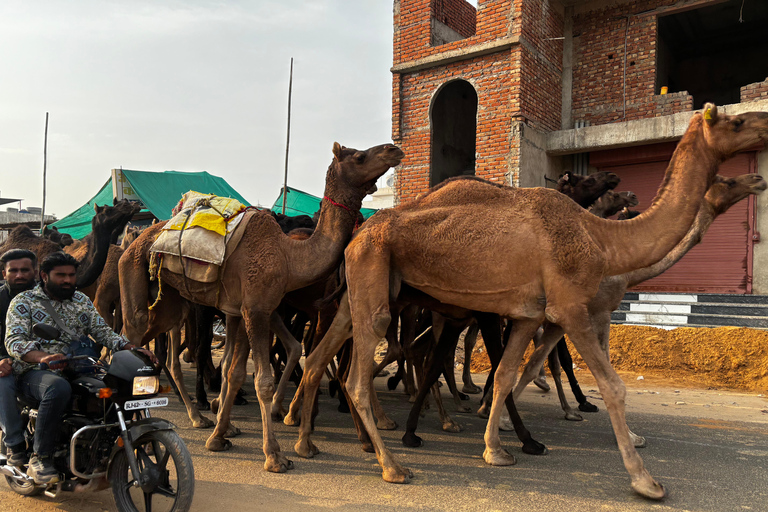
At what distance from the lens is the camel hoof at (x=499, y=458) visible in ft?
15.4

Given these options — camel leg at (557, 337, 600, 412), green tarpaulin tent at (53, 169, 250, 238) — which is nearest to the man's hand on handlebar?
camel leg at (557, 337, 600, 412)

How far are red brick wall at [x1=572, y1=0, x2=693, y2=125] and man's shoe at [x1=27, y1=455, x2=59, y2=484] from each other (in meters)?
12.9

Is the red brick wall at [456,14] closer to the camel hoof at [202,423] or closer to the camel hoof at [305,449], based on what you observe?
the camel hoof at [202,423]

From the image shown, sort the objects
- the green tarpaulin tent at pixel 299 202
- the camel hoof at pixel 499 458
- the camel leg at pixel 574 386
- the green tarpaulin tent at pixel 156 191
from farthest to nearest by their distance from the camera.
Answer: the green tarpaulin tent at pixel 299 202
the green tarpaulin tent at pixel 156 191
the camel leg at pixel 574 386
the camel hoof at pixel 499 458

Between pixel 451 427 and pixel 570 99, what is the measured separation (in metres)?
10.6

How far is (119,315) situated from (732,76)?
19.1 metres

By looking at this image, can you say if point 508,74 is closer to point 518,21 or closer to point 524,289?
point 518,21

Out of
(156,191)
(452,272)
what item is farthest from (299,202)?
(452,272)

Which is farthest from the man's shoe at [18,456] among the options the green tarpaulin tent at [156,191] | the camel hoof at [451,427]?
the green tarpaulin tent at [156,191]

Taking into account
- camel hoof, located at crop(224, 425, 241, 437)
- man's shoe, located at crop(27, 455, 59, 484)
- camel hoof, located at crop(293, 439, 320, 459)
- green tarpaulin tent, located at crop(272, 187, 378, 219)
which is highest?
green tarpaulin tent, located at crop(272, 187, 378, 219)

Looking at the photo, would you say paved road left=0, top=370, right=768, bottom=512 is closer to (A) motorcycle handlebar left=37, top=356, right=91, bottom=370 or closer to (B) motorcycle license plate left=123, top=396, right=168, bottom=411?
(B) motorcycle license plate left=123, top=396, right=168, bottom=411

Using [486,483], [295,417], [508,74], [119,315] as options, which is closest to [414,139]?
[508,74]

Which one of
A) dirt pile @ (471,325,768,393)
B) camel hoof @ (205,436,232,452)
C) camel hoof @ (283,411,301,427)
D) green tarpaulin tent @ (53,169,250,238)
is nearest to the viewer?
camel hoof @ (205,436,232,452)

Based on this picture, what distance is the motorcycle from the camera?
3.36 meters
